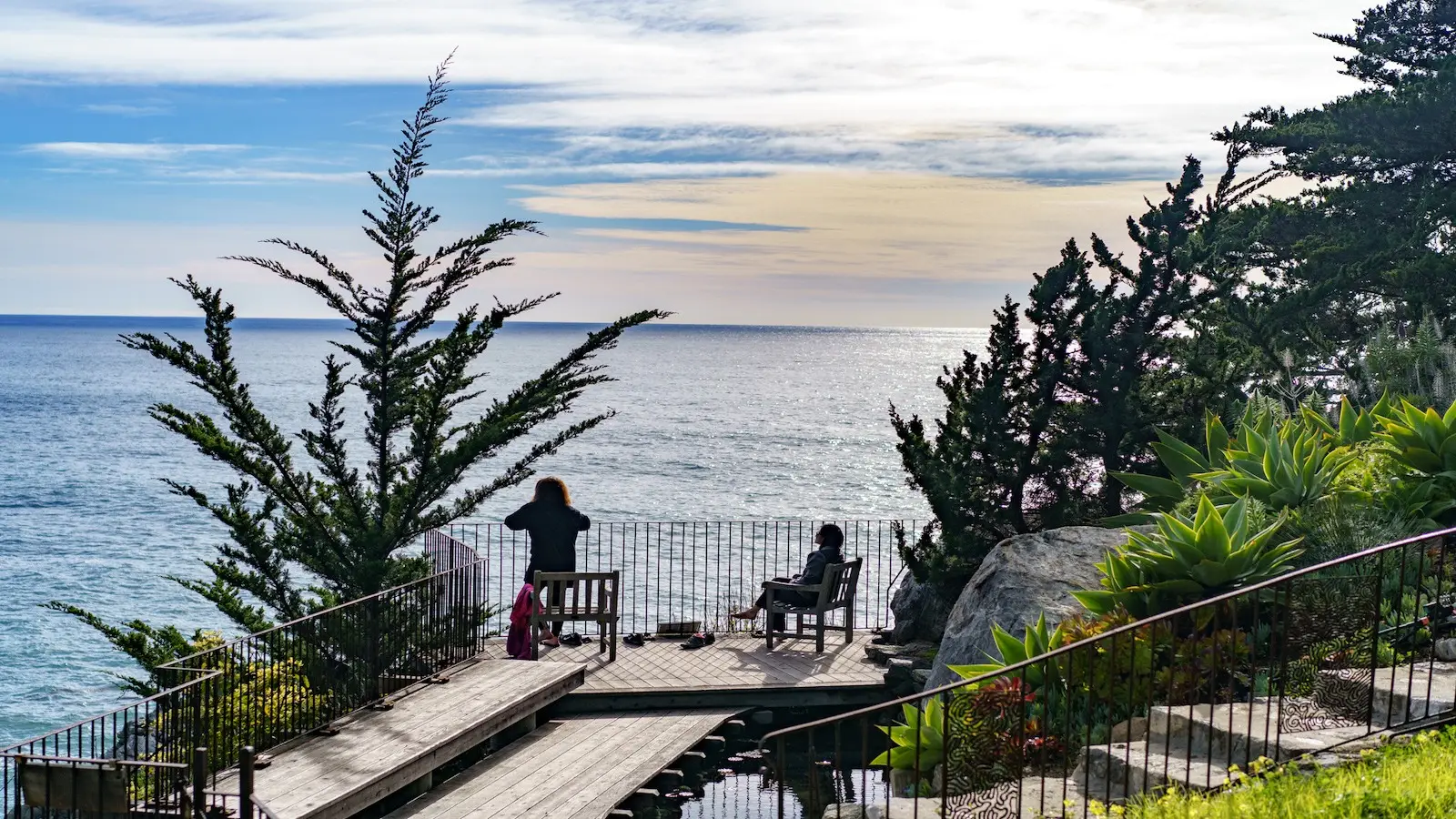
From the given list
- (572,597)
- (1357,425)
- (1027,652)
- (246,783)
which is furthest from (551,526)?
(1357,425)

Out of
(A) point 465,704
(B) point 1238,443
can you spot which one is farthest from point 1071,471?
(A) point 465,704

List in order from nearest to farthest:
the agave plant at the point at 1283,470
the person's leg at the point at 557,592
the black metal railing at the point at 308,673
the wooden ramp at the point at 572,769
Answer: the black metal railing at the point at 308,673
the agave plant at the point at 1283,470
the wooden ramp at the point at 572,769
the person's leg at the point at 557,592

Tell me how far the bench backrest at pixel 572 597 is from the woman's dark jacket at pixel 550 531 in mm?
395

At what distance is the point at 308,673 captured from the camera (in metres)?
11.1

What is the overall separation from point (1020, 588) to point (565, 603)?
5218mm

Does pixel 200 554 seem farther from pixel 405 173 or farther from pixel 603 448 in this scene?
pixel 603 448

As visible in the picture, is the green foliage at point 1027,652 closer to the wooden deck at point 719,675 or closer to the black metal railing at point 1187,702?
the black metal railing at point 1187,702

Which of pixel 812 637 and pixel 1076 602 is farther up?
pixel 1076 602

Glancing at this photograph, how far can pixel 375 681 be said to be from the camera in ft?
38.2

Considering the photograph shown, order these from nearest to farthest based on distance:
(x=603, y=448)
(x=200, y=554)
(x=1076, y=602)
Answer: (x=1076, y=602)
(x=200, y=554)
(x=603, y=448)

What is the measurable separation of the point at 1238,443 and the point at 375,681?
26.5 feet

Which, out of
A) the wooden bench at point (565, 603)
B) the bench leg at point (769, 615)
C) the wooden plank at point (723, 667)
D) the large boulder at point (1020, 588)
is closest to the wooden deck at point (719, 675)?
the wooden plank at point (723, 667)

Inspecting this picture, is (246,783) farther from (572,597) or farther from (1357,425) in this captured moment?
(1357,425)

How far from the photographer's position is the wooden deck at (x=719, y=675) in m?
13.2
